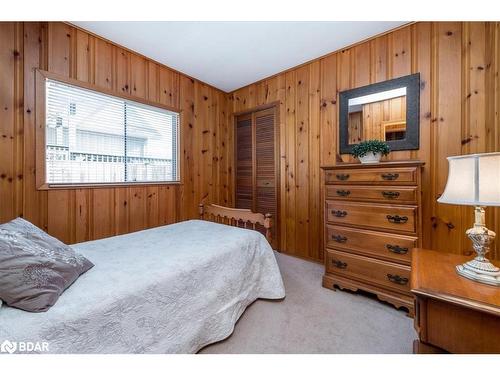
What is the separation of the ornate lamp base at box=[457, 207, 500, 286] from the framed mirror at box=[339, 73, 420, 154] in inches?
51.7

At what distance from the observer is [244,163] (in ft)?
12.0

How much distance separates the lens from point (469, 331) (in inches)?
31.9

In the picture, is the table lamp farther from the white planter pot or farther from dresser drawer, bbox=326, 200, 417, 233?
the white planter pot

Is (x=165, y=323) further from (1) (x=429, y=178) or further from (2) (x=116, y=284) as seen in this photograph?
(1) (x=429, y=178)

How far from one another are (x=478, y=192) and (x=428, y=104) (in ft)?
4.98

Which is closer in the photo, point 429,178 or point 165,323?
point 165,323

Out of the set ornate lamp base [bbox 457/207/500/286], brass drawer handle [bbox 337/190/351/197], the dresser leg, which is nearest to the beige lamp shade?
ornate lamp base [bbox 457/207/500/286]

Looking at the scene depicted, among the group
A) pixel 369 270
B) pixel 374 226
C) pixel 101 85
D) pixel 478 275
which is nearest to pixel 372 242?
pixel 374 226

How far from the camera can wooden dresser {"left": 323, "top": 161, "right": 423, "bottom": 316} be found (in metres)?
1.75

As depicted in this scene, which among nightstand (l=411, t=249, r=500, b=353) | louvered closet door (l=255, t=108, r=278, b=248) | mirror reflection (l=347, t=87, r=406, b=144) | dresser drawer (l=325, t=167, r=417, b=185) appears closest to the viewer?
nightstand (l=411, t=249, r=500, b=353)

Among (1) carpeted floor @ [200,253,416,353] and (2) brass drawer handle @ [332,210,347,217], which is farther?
(2) brass drawer handle @ [332,210,347,217]

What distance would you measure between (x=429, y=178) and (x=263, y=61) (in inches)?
89.6

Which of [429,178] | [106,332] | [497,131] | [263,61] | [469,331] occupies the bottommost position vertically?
[106,332]
